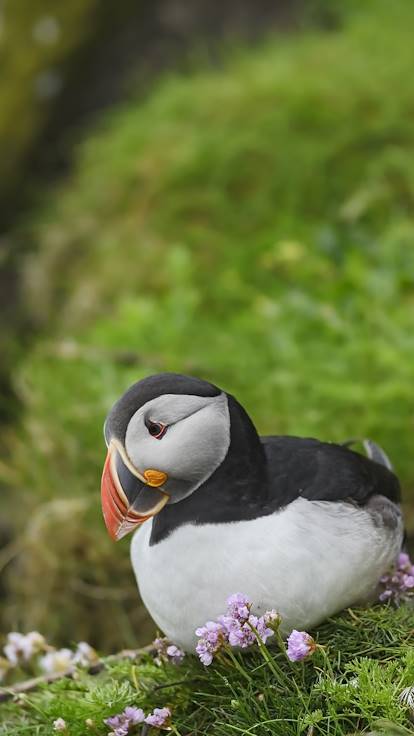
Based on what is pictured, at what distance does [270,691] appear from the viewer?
220 centimetres

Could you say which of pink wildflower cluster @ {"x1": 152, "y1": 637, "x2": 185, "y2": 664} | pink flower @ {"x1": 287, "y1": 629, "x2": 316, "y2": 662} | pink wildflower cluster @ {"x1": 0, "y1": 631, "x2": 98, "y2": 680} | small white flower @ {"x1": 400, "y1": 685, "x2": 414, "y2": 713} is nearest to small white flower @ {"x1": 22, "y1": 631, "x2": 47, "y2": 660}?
pink wildflower cluster @ {"x1": 0, "y1": 631, "x2": 98, "y2": 680}

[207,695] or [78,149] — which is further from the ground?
[207,695]

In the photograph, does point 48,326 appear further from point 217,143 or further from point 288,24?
point 288,24

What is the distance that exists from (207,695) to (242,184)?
12.0 ft

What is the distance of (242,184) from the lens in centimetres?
556

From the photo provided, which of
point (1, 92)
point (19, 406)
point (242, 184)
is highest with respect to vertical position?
point (1, 92)

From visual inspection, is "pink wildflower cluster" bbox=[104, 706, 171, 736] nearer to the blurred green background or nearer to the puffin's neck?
the puffin's neck

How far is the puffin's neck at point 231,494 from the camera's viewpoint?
7.57 ft

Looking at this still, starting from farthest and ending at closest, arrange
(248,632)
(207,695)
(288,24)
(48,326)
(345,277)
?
(288,24) → (48,326) → (345,277) → (207,695) → (248,632)

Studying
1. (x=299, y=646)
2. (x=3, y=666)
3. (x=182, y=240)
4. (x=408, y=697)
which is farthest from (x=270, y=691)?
(x=182, y=240)

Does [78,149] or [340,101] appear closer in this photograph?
[340,101]

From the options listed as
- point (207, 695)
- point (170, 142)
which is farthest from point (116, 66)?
point (207, 695)

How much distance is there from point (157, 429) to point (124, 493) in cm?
15

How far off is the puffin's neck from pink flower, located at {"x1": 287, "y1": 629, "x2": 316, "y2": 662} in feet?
0.94
